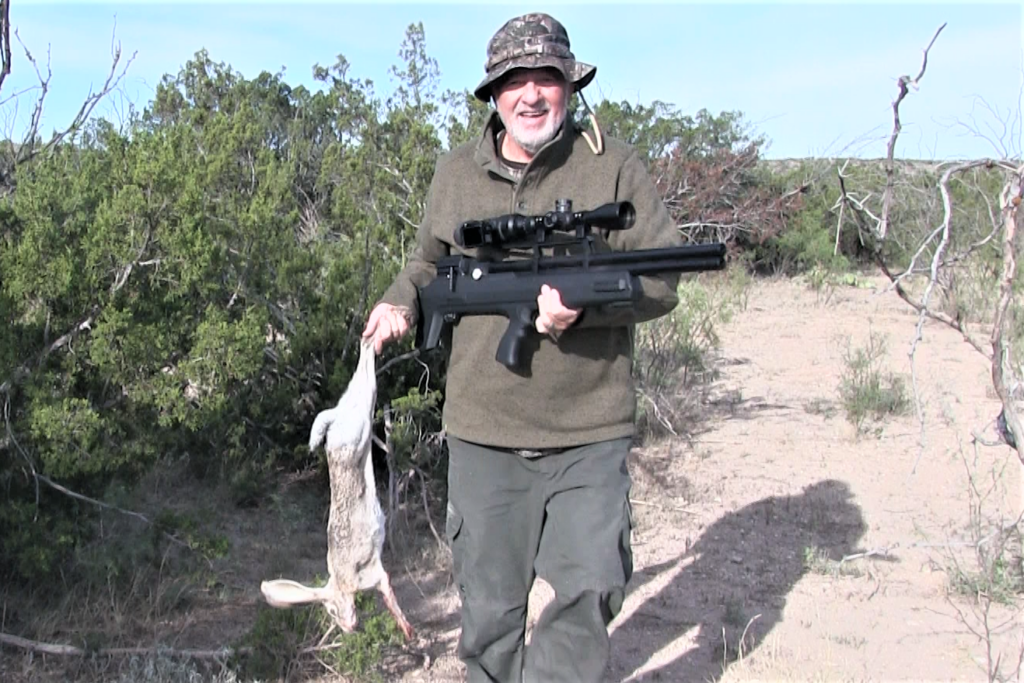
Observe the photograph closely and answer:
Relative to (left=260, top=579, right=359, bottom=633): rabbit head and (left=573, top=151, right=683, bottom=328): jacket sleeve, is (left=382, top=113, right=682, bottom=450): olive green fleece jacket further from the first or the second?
(left=260, top=579, right=359, bottom=633): rabbit head

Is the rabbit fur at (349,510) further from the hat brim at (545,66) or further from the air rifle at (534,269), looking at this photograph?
the hat brim at (545,66)

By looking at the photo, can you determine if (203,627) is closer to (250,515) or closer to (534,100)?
(250,515)

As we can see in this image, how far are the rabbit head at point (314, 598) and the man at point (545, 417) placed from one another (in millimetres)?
499

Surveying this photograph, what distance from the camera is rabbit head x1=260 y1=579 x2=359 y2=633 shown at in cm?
346

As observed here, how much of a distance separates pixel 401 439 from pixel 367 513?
4.71 ft

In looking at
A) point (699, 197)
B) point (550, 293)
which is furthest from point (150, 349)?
point (699, 197)

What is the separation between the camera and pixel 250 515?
17.3 ft

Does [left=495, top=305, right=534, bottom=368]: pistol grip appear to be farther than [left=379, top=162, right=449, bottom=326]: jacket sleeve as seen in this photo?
No

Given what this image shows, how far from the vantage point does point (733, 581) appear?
194 inches

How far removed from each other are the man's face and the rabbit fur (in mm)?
878

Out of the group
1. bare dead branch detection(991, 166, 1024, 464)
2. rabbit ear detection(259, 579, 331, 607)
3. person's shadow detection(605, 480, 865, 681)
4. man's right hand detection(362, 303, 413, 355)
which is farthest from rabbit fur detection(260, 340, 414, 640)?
bare dead branch detection(991, 166, 1024, 464)

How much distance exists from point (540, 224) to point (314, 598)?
4.84ft

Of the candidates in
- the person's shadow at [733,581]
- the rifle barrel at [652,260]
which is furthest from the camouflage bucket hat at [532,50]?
the person's shadow at [733,581]

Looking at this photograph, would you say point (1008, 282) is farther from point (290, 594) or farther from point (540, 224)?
point (290, 594)
